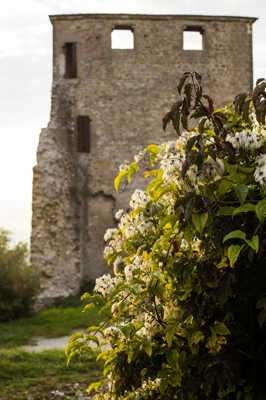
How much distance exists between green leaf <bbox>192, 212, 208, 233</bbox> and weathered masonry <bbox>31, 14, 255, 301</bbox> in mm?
15145

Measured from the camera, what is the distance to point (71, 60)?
19.6m

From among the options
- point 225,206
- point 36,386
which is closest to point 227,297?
point 225,206

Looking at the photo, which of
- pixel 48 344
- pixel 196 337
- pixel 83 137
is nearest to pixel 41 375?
pixel 48 344

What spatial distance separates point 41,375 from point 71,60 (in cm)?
1278

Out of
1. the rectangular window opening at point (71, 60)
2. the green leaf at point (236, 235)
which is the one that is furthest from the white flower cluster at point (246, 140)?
the rectangular window opening at point (71, 60)

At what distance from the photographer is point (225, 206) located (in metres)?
3.14

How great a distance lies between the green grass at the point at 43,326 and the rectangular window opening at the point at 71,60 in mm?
7388

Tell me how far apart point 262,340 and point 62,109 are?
52.8 feet

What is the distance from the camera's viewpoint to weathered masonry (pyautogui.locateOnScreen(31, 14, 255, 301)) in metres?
18.6

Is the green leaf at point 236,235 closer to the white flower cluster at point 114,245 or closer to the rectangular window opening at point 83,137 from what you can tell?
the white flower cluster at point 114,245

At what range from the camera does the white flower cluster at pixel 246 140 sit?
3.27m

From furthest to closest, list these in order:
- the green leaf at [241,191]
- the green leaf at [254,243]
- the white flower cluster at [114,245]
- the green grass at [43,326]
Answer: the green grass at [43,326] < the white flower cluster at [114,245] < the green leaf at [241,191] < the green leaf at [254,243]

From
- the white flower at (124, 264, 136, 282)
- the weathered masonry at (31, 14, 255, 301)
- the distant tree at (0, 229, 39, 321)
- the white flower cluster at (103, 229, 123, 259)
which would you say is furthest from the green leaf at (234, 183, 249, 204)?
the weathered masonry at (31, 14, 255, 301)

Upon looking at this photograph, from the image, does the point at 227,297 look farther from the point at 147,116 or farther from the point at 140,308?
the point at 147,116
